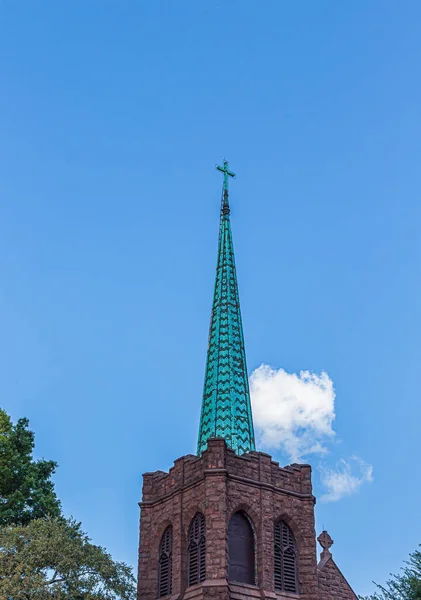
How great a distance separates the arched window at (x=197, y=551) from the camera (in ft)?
73.9

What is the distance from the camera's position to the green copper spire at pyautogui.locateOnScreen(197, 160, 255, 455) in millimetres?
26891

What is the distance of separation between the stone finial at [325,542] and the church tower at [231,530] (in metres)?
0.03

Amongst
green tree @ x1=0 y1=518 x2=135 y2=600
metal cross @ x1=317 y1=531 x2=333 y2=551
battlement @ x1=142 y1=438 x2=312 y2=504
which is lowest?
green tree @ x1=0 y1=518 x2=135 y2=600

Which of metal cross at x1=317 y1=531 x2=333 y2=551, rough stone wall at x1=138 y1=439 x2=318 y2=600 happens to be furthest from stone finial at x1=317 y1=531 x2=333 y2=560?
rough stone wall at x1=138 y1=439 x2=318 y2=600

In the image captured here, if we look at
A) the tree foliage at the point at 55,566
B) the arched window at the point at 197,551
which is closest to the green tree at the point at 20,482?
the tree foliage at the point at 55,566

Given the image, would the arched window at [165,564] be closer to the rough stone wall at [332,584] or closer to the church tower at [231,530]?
the church tower at [231,530]

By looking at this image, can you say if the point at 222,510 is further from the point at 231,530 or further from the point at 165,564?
the point at 165,564

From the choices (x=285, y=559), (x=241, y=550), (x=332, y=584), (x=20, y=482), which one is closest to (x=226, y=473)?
(x=241, y=550)

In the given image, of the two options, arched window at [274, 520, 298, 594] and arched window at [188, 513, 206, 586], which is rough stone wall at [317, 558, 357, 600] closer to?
arched window at [274, 520, 298, 594]

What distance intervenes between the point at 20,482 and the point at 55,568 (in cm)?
1232

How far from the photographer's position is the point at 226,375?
28.0 m

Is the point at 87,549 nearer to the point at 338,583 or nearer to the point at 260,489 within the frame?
the point at 260,489

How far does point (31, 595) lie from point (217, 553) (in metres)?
4.88

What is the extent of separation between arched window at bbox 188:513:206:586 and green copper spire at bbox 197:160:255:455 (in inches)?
139
